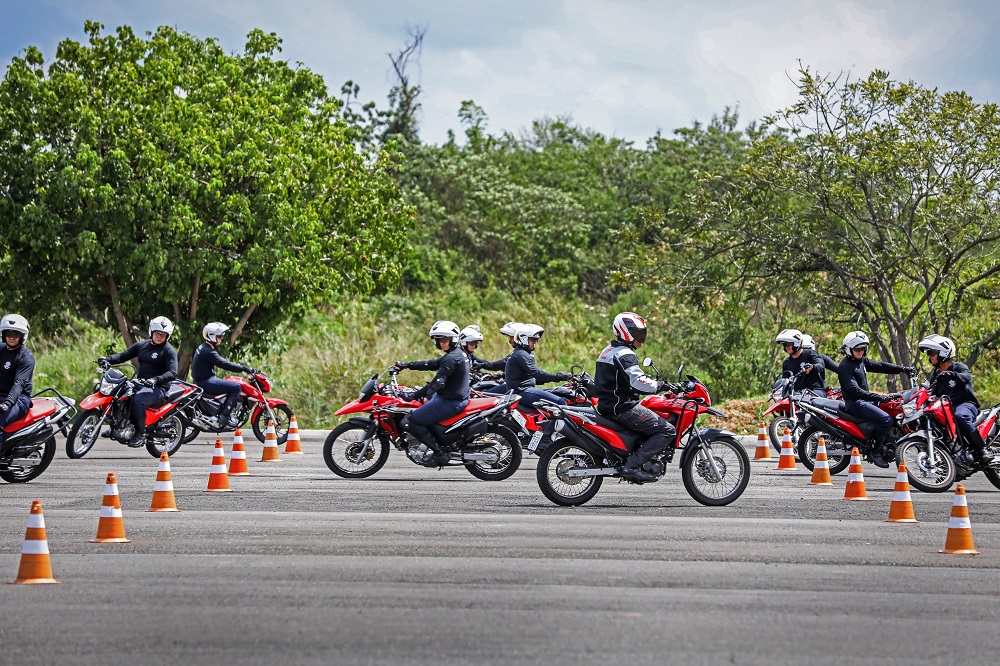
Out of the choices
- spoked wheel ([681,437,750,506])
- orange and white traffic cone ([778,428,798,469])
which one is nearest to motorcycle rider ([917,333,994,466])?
orange and white traffic cone ([778,428,798,469])

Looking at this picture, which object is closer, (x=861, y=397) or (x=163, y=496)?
(x=163, y=496)

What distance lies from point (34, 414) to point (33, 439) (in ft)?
1.02

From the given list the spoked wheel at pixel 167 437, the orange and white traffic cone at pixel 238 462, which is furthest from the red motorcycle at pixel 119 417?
the orange and white traffic cone at pixel 238 462

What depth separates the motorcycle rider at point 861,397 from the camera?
17312 millimetres

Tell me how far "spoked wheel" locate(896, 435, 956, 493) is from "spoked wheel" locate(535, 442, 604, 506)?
3923 mm

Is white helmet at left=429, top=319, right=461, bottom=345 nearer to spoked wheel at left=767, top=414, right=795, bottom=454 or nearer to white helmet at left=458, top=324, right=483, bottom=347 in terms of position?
white helmet at left=458, top=324, right=483, bottom=347

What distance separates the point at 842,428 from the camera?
1745cm

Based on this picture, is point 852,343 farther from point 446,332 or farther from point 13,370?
point 13,370

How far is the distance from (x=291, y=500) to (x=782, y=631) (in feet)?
25.1

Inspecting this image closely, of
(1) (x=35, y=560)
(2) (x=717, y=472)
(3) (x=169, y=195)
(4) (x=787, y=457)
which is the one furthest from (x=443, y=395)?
(3) (x=169, y=195)

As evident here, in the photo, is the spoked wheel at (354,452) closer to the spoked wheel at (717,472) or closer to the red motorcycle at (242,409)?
the spoked wheel at (717,472)

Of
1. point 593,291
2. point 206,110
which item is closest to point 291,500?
point 206,110

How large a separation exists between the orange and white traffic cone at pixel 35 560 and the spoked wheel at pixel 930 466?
9.79m

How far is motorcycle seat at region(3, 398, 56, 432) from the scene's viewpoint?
15.2 m
